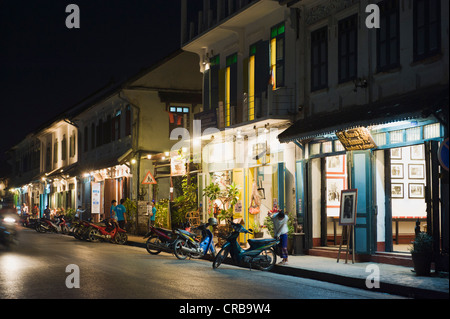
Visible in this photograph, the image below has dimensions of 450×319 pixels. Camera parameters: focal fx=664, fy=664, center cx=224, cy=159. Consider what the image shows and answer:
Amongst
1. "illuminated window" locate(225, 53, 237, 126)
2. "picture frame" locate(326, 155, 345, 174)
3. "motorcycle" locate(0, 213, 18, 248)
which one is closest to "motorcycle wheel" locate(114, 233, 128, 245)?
"motorcycle" locate(0, 213, 18, 248)

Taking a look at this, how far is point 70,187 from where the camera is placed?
164 feet

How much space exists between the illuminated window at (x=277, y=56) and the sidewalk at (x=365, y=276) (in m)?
6.03

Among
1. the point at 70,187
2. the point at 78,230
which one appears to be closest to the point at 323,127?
the point at 78,230

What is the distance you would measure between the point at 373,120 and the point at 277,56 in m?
6.87

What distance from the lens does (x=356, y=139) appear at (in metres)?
16.8

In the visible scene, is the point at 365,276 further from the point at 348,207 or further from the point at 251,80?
the point at 251,80

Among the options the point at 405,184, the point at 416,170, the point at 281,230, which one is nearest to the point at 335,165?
the point at 405,184

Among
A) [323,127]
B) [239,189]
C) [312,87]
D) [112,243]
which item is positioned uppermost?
[312,87]

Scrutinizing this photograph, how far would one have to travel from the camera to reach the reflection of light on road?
11.1 m

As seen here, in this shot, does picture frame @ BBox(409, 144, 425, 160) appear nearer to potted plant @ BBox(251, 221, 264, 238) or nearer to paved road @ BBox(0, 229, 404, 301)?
paved road @ BBox(0, 229, 404, 301)

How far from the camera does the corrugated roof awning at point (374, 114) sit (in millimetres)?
13398
